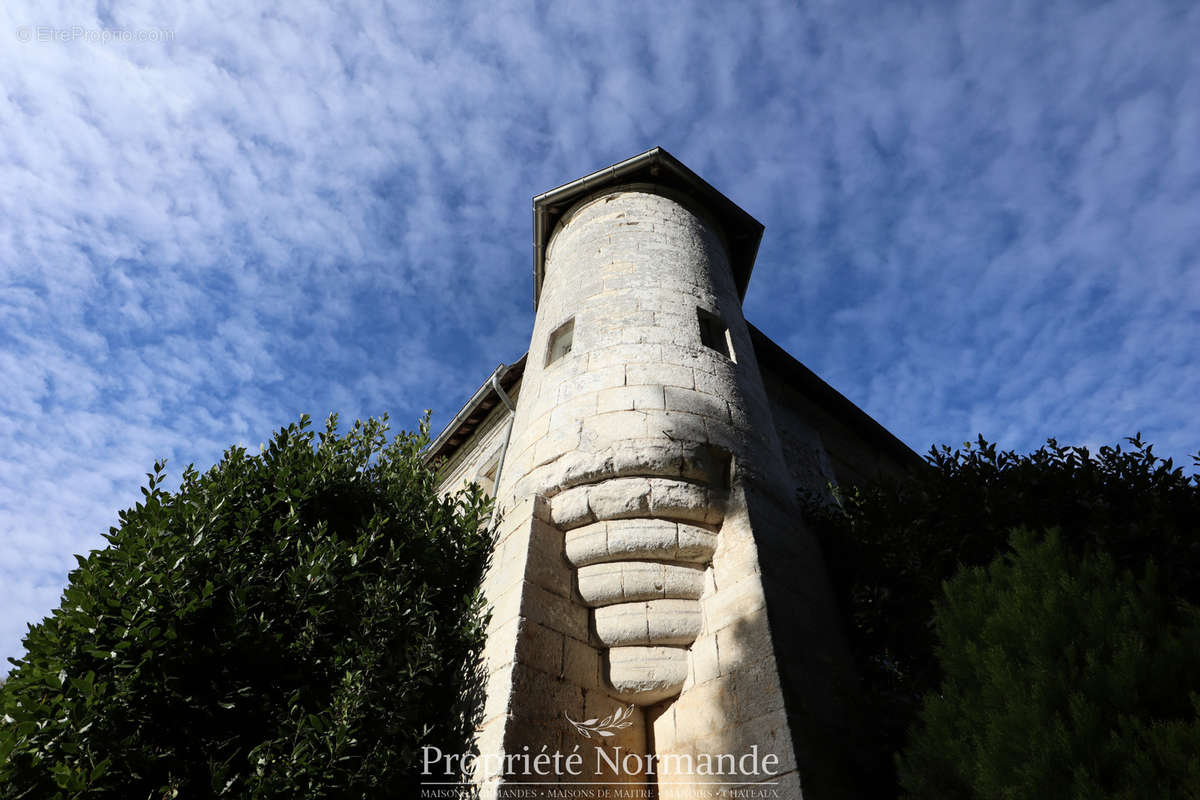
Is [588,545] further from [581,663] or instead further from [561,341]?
[561,341]

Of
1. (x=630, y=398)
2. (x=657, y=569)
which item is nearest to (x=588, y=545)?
(x=657, y=569)

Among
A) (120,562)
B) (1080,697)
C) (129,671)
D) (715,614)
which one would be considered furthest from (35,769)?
(1080,697)

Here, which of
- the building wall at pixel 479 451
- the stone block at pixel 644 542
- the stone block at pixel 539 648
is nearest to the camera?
the stone block at pixel 539 648

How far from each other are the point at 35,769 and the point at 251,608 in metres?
1.09

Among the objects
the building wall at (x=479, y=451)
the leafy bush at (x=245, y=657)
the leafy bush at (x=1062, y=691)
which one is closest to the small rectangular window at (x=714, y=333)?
the leafy bush at (x=245, y=657)

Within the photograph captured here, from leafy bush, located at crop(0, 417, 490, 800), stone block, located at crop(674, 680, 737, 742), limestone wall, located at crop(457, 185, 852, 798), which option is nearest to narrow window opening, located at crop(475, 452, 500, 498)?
limestone wall, located at crop(457, 185, 852, 798)

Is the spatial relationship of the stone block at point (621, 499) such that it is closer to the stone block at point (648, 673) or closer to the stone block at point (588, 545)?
the stone block at point (588, 545)

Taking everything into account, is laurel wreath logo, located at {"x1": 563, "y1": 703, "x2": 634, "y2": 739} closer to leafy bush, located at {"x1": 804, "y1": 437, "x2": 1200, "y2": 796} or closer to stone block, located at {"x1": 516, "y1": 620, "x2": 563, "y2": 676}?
stone block, located at {"x1": 516, "y1": 620, "x2": 563, "y2": 676}

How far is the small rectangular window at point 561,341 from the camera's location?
5.83 meters

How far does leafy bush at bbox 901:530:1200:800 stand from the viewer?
81.7 inches

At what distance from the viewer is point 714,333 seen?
5.77 m

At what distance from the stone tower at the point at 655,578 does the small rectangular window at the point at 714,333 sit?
0.02 meters

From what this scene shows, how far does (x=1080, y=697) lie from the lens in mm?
2209

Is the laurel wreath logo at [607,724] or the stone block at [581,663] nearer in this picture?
the laurel wreath logo at [607,724]
